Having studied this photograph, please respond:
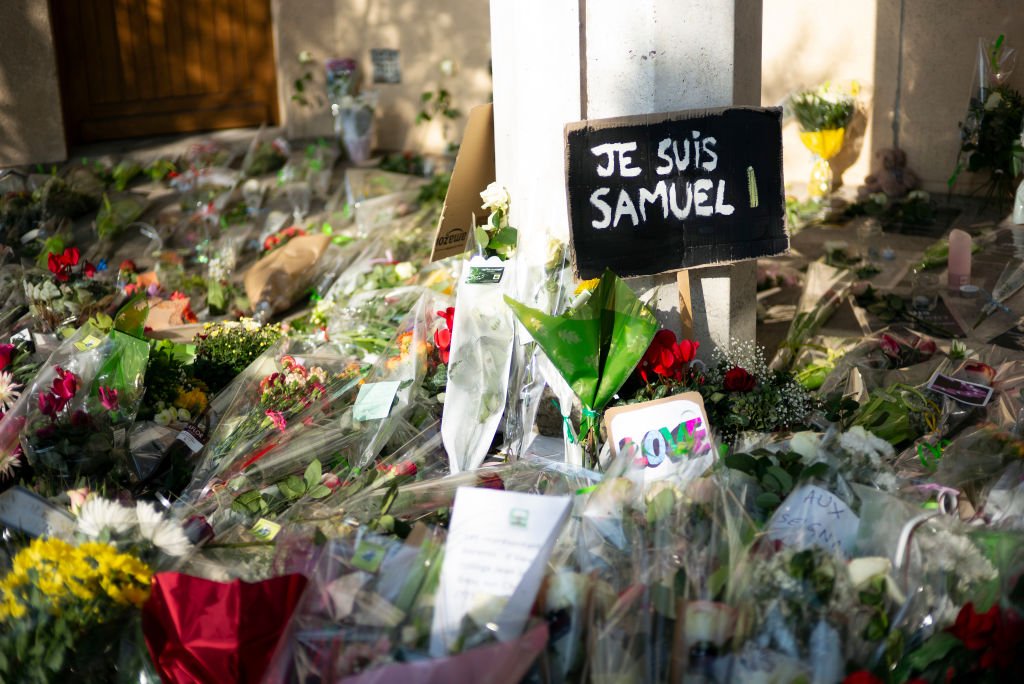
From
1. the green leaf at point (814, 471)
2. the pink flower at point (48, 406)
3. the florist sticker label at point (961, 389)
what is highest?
the green leaf at point (814, 471)

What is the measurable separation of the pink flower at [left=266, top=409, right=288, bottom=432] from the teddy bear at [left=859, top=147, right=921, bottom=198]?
184 inches

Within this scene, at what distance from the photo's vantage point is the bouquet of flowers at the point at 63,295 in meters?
4.07

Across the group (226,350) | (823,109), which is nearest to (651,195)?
(226,350)

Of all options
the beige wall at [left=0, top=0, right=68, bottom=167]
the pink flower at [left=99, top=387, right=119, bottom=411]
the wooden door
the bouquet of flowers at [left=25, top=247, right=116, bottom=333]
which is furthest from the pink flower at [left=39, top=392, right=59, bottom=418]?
the wooden door

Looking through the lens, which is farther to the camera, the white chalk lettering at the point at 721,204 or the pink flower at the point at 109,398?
the white chalk lettering at the point at 721,204

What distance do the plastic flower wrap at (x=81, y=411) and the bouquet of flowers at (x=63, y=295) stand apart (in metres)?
0.63

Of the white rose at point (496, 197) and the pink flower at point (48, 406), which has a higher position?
the white rose at point (496, 197)

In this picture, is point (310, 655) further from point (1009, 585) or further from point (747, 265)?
point (747, 265)

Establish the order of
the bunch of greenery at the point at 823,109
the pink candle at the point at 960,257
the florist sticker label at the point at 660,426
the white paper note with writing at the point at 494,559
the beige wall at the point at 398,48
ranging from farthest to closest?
1. the beige wall at the point at 398,48
2. the bunch of greenery at the point at 823,109
3. the pink candle at the point at 960,257
4. the florist sticker label at the point at 660,426
5. the white paper note with writing at the point at 494,559

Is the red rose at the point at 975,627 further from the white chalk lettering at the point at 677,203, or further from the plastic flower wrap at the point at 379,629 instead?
the white chalk lettering at the point at 677,203

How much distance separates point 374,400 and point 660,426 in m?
0.90

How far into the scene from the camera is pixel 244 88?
314 inches

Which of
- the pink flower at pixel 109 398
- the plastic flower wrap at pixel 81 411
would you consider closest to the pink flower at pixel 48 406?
the plastic flower wrap at pixel 81 411

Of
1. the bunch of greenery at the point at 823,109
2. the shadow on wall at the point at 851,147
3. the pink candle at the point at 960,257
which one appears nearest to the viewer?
the pink candle at the point at 960,257
